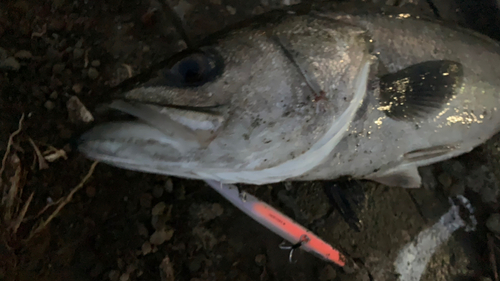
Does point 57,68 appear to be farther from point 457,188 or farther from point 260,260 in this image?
point 457,188

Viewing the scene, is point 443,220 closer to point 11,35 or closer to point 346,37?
point 346,37

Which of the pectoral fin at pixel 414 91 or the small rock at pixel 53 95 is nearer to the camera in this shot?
the pectoral fin at pixel 414 91

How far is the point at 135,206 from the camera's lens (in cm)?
170

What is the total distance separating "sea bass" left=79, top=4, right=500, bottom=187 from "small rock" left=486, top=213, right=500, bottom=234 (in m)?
0.57

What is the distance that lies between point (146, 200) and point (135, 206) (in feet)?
0.28

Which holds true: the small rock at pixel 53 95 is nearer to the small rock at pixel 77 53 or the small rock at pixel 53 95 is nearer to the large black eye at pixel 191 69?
the small rock at pixel 77 53

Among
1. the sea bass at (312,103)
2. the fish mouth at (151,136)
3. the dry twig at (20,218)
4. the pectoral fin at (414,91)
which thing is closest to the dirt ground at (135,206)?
the dry twig at (20,218)

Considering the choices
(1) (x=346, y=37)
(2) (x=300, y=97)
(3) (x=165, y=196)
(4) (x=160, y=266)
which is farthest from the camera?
(3) (x=165, y=196)

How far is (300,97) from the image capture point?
1.09 m

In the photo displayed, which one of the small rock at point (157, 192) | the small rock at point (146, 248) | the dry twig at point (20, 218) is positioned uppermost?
the small rock at point (157, 192)

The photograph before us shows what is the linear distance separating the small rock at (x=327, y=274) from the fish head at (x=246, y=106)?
761 mm

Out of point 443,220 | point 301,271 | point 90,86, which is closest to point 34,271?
point 90,86

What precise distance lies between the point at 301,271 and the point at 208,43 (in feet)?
4.33

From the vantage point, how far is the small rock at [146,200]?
1.67 metres
